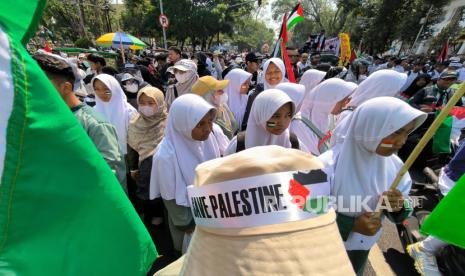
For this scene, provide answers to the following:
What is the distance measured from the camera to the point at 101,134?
2.03m

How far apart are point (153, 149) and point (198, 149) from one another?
890 mm

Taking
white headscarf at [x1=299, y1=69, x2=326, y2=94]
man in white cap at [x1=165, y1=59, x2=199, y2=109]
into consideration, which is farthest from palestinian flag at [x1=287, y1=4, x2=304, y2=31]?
man in white cap at [x1=165, y1=59, x2=199, y2=109]

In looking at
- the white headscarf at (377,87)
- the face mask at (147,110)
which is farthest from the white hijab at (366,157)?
the face mask at (147,110)

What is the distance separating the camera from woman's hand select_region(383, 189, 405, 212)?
1.65 metres

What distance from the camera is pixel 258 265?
22.3 inches

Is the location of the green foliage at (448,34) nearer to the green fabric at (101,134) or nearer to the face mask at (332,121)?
the face mask at (332,121)

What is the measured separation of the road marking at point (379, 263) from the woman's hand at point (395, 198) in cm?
137

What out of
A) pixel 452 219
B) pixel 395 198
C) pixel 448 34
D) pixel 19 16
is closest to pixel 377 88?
pixel 395 198

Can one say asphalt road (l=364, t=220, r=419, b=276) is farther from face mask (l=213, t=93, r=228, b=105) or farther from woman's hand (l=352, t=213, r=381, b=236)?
face mask (l=213, t=93, r=228, b=105)

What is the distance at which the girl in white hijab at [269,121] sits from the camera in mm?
2281

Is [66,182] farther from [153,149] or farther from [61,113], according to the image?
[153,149]

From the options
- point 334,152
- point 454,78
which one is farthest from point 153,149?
point 454,78

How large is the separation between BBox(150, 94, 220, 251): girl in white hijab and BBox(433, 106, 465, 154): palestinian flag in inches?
161

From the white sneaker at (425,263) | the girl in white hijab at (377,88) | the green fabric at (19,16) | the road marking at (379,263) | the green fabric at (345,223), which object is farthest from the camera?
the girl in white hijab at (377,88)
